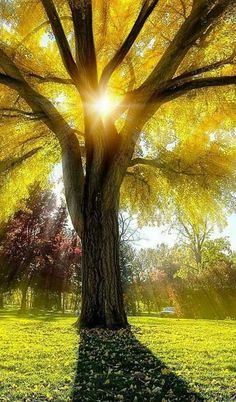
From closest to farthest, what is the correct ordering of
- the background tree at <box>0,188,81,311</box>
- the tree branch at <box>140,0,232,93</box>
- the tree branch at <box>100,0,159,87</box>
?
the tree branch at <box>140,0,232,93</box>, the tree branch at <box>100,0,159,87</box>, the background tree at <box>0,188,81,311</box>

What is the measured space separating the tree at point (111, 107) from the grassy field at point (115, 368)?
1.94 m

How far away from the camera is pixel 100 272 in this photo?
936 cm

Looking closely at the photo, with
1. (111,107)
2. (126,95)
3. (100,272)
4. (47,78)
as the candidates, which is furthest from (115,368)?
(47,78)

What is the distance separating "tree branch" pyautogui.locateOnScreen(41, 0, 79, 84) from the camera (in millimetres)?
8883

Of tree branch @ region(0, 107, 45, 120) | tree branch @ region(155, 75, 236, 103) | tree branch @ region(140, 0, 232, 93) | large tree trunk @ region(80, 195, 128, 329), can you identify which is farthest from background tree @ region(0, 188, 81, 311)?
tree branch @ region(140, 0, 232, 93)

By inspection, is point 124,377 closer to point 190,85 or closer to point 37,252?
point 190,85

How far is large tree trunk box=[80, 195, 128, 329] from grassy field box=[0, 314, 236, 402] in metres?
0.86

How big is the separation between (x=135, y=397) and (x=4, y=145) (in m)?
11.1

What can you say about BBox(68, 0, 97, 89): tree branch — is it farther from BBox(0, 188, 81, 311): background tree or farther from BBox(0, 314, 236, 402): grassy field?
BBox(0, 188, 81, 311): background tree

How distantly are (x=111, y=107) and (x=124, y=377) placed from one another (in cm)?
809

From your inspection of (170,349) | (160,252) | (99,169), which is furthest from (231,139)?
(160,252)

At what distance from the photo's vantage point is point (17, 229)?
26641 mm

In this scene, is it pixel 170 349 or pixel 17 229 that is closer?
pixel 170 349

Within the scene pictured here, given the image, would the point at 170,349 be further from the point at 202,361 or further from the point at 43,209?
the point at 43,209
